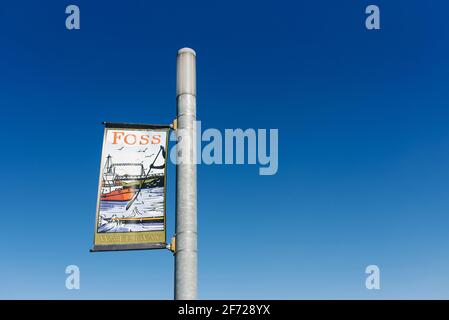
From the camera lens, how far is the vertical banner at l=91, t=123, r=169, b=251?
12594mm

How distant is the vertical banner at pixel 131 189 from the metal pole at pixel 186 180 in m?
0.42

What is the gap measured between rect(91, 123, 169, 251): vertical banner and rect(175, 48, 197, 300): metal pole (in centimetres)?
42

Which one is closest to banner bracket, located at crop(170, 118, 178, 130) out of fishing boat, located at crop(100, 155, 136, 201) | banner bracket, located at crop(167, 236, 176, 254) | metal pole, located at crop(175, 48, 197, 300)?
metal pole, located at crop(175, 48, 197, 300)

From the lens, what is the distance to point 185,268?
12.7 meters

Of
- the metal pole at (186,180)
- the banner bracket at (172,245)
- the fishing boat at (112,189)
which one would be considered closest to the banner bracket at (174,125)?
the metal pole at (186,180)

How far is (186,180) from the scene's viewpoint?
1338 centimetres

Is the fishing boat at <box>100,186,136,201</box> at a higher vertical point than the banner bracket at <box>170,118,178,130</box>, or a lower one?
lower

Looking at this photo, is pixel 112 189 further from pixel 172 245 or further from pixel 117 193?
pixel 172 245

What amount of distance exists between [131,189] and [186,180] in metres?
1.43

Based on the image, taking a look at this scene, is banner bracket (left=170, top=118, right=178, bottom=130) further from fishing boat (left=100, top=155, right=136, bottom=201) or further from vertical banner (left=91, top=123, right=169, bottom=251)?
fishing boat (left=100, top=155, right=136, bottom=201)

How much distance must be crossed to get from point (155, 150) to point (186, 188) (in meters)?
1.29

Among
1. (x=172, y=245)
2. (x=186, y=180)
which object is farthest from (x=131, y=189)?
(x=172, y=245)
